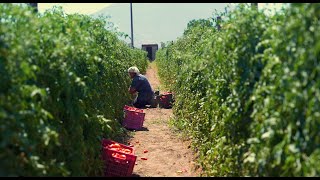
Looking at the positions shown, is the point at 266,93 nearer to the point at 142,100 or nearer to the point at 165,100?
the point at 142,100

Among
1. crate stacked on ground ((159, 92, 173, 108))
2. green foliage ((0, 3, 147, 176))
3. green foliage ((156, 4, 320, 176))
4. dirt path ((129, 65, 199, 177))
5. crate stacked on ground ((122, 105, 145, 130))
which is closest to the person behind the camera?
green foliage ((156, 4, 320, 176))

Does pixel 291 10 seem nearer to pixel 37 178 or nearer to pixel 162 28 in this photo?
pixel 37 178

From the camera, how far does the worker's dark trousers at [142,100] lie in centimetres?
1303

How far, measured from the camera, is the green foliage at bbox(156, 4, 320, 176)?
3266 mm

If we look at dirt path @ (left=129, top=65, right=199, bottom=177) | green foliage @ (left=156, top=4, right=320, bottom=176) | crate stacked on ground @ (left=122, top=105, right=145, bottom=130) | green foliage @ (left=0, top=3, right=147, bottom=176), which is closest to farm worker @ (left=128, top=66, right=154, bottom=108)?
dirt path @ (left=129, top=65, right=199, bottom=177)

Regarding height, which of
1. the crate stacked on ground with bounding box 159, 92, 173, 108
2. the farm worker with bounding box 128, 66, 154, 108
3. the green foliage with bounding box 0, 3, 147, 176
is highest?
the green foliage with bounding box 0, 3, 147, 176

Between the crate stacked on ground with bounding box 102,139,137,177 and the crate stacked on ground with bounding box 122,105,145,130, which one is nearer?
the crate stacked on ground with bounding box 102,139,137,177

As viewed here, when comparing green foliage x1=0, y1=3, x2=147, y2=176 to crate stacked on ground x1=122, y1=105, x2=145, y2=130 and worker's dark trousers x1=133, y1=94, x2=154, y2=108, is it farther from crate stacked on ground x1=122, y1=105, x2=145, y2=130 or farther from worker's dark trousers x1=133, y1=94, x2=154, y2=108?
worker's dark trousers x1=133, y1=94, x2=154, y2=108

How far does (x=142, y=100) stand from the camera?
43.2 feet

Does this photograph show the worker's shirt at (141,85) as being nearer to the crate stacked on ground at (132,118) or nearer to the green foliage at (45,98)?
the crate stacked on ground at (132,118)

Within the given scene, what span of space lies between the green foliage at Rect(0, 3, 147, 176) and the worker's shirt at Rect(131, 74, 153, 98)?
5.49 metres

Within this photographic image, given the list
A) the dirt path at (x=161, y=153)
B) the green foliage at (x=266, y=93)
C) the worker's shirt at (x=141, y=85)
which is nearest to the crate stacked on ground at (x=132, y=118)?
the dirt path at (x=161, y=153)

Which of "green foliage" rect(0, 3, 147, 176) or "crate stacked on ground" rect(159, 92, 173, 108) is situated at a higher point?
"green foliage" rect(0, 3, 147, 176)

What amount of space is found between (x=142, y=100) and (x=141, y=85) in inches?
31.6
